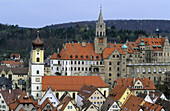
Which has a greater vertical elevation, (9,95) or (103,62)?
(103,62)

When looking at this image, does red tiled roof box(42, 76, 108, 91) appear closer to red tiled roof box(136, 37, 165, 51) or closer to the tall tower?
the tall tower

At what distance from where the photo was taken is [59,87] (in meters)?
95.4

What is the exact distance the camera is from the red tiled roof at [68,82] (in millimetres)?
95312

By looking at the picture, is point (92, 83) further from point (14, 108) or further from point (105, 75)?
point (14, 108)

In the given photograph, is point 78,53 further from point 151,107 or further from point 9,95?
point 151,107

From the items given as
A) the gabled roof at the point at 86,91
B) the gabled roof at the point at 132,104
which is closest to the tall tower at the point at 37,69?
the gabled roof at the point at 86,91

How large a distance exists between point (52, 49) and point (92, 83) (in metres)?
97.7

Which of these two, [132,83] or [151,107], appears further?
[132,83]

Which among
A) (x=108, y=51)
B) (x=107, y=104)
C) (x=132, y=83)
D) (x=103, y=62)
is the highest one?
(x=108, y=51)

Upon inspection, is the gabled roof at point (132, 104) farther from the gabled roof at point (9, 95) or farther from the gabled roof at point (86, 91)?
the gabled roof at point (9, 95)

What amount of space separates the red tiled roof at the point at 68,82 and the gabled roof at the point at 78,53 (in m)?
17.5

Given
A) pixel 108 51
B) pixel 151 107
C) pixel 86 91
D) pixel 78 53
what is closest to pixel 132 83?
pixel 86 91

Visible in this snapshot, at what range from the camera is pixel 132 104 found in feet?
270

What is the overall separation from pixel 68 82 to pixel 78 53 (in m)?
22.9
